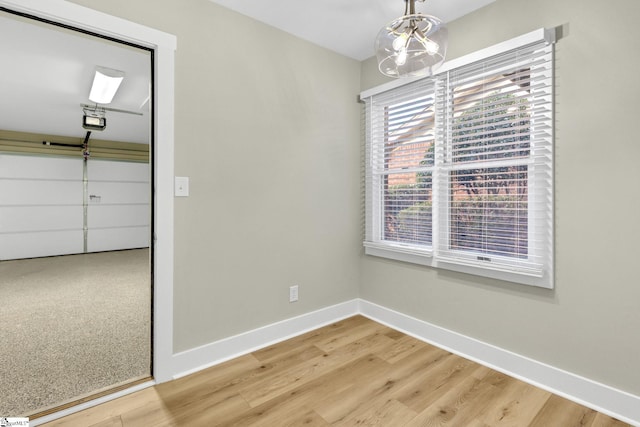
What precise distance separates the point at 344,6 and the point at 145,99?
3383 mm

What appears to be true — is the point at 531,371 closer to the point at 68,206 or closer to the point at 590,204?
the point at 590,204

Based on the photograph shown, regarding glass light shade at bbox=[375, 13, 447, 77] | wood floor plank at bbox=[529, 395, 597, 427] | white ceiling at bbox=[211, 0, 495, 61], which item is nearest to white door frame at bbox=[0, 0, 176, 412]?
white ceiling at bbox=[211, 0, 495, 61]

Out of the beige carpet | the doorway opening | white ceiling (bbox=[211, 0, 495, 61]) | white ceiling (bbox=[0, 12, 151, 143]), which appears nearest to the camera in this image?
the beige carpet

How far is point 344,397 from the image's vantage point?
6.01ft

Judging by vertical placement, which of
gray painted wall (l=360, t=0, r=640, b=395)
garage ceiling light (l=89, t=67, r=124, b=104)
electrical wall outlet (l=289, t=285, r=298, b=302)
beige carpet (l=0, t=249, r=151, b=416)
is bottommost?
beige carpet (l=0, t=249, r=151, b=416)

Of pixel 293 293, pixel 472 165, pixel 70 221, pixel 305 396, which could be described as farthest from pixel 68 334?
pixel 70 221

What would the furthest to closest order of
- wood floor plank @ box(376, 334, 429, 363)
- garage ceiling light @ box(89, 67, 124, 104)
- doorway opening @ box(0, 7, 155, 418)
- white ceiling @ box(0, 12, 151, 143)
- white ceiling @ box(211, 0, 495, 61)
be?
garage ceiling light @ box(89, 67, 124, 104), white ceiling @ box(0, 12, 151, 143), wood floor plank @ box(376, 334, 429, 363), white ceiling @ box(211, 0, 495, 61), doorway opening @ box(0, 7, 155, 418)

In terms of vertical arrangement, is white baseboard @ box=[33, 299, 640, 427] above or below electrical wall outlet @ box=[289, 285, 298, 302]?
below

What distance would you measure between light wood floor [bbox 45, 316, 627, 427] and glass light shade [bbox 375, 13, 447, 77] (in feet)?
6.18

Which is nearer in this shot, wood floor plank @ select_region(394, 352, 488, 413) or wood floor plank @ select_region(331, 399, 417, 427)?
wood floor plank @ select_region(331, 399, 417, 427)

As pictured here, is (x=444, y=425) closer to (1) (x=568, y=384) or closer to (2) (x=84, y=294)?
(1) (x=568, y=384)

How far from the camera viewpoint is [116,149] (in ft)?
23.8

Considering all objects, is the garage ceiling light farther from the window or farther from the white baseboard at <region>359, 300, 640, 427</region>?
the white baseboard at <region>359, 300, 640, 427</region>

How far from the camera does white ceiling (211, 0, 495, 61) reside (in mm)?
2148
